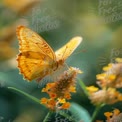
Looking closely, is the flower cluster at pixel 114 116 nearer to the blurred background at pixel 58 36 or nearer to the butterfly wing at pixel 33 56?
the blurred background at pixel 58 36

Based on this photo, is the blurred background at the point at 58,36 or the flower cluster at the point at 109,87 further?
the blurred background at the point at 58,36

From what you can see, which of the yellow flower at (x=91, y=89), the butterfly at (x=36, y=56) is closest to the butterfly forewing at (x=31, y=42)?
the butterfly at (x=36, y=56)

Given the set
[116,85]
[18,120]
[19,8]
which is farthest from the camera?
[19,8]

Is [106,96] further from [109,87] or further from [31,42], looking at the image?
[31,42]

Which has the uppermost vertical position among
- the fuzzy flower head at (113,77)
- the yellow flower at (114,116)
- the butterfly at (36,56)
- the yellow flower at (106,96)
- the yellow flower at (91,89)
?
the butterfly at (36,56)

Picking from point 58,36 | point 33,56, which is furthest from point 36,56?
point 58,36

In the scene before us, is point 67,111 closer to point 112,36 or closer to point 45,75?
point 45,75

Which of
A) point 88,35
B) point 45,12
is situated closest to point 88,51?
point 88,35

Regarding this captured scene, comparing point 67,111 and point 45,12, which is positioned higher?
point 45,12
